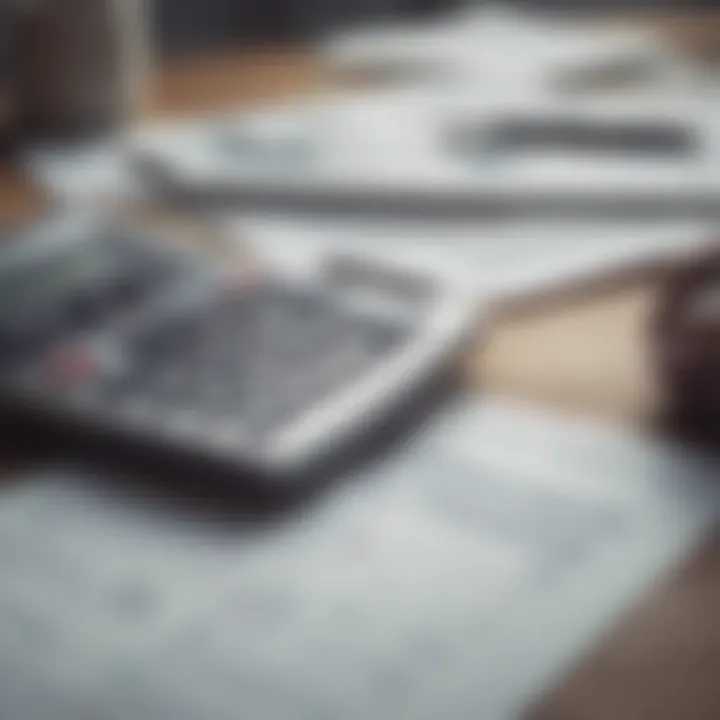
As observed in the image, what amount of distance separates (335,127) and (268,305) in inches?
14.9

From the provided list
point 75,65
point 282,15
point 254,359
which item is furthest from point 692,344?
point 282,15

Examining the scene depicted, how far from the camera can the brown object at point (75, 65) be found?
0.94 m

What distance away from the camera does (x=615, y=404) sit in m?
0.54

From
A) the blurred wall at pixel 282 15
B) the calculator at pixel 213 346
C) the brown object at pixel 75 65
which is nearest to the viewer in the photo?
the calculator at pixel 213 346

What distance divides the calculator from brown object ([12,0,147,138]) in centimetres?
32

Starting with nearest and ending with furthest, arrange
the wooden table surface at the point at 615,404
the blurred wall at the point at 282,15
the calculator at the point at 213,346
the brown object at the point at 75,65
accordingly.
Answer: the wooden table surface at the point at 615,404, the calculator at the point at 213,346, the brown object at the point at 75,65, the blurred wall at the point at 282,15

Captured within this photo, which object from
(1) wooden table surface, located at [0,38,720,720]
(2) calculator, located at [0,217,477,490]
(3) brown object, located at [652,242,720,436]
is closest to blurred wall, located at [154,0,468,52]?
(1) wooden table surface, located at [0,38,720,720]

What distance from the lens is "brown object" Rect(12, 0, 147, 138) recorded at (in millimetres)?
940

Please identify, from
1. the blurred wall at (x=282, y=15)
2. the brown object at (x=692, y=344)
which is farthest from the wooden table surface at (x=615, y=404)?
the blurred wall at (x=282, y=15)

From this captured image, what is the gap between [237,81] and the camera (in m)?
1.19

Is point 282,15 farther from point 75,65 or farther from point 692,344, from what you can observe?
point 692,344

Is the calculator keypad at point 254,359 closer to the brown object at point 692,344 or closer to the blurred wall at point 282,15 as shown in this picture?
the brown object at point 692,344

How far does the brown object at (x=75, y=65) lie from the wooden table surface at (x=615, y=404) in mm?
70

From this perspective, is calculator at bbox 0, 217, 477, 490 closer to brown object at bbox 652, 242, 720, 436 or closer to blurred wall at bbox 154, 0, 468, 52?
brown object at bbox 652, 242, 720, 436
